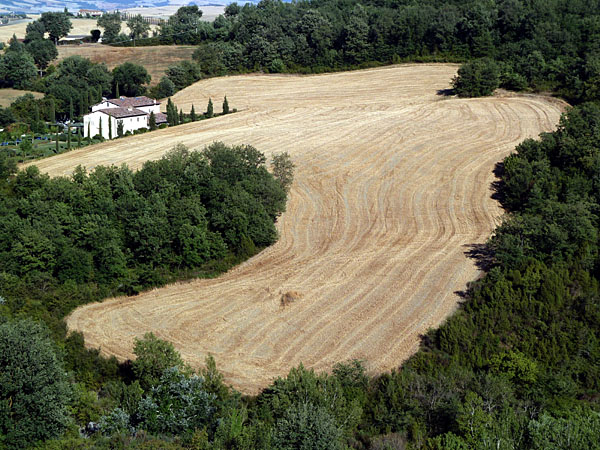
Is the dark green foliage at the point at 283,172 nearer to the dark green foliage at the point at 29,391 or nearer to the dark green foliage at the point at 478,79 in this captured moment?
the dark green foliage at the point at 29,391

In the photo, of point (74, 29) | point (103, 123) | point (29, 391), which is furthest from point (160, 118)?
point (74, 29)

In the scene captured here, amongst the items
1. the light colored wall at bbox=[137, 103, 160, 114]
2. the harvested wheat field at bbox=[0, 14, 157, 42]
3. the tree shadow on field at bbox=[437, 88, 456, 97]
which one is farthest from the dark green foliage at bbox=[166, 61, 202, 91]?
the harvested wheat field at bbox=[0, 14, 157, 42]

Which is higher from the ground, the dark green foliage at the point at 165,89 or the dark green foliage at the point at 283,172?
the dark green foliage at the point at 165,89

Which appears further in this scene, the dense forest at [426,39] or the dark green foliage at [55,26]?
the dark green foliage at [55,26]

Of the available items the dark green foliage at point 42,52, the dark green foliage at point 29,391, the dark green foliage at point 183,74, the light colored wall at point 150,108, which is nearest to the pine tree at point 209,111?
the light colored wall at point 150,108

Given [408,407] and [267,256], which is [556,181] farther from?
[408,407]

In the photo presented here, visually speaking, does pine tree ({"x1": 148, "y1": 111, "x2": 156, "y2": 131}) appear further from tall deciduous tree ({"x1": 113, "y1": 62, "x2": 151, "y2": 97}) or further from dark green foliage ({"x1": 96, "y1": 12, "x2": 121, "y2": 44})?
dark green foliage ({"x1": 96, "y1": 12, "x2": 121, "y2": 44})

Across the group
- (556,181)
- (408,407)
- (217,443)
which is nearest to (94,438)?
(217,443)
